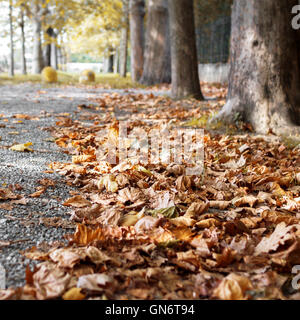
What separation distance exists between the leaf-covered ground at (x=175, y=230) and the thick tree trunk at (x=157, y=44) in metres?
9.26

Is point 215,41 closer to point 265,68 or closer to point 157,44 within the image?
point 157,44

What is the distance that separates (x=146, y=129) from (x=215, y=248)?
3.17 meters

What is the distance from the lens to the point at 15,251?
1.72 meters

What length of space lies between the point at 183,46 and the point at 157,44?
5.27 meters

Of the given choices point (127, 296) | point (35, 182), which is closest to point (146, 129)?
point (35, 182)

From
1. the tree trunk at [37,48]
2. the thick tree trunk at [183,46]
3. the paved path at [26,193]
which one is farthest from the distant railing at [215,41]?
the paved path at [26,193]

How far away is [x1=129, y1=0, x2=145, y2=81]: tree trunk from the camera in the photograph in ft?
47.3

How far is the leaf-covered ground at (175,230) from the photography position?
4.91 ft

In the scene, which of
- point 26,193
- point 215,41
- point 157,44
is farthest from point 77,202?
point 215,41

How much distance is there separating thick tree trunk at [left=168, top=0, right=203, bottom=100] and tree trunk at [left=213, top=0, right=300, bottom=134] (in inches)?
100

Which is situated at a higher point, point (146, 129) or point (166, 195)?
point (146, 129)

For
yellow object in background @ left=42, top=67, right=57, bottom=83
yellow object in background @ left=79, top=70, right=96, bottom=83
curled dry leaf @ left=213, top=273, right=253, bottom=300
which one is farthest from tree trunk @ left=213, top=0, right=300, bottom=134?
yellow object in background @ left=79, top=70, right=96, bottom=83

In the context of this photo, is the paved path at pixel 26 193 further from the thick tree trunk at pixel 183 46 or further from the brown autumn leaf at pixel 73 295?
the thick tree trunk at pixel 183 46
